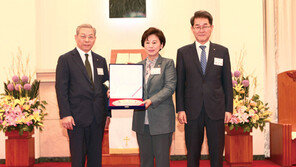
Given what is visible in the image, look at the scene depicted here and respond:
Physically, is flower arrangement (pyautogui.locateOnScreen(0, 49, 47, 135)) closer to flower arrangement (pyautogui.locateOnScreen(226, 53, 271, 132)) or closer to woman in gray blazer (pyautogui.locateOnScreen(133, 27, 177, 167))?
woman in gray blazer (pyautogui.locateOnScreen(133, 27, 177, 167))

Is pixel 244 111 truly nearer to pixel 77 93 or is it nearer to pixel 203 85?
pixel 203 85

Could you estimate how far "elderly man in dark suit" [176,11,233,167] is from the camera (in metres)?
Answer: 2.42

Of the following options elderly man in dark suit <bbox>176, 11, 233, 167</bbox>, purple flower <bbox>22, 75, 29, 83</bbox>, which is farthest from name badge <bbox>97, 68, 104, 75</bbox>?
purple flower <bbox>22, 75, 29, 83</bbox>

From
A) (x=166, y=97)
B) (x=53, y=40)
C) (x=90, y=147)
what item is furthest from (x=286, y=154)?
(x=53, y=40)

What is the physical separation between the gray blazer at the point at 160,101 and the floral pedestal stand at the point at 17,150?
7.37ft

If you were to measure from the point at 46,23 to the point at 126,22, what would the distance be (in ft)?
4.63

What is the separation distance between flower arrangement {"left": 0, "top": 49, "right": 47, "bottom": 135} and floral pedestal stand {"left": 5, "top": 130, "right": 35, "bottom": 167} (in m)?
0.13

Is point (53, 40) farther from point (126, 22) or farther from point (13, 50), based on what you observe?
point (126, 22)

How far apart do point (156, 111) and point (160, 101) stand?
109 millimetres

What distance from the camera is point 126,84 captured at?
8.26ft

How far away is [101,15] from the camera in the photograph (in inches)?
196

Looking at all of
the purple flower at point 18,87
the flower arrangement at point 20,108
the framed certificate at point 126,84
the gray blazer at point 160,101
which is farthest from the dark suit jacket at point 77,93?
the purple flower at point 18,87

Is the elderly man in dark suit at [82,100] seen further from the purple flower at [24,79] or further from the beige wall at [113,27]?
the beige wall at [113,27]

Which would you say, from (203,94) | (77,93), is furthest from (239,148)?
(77,93)
